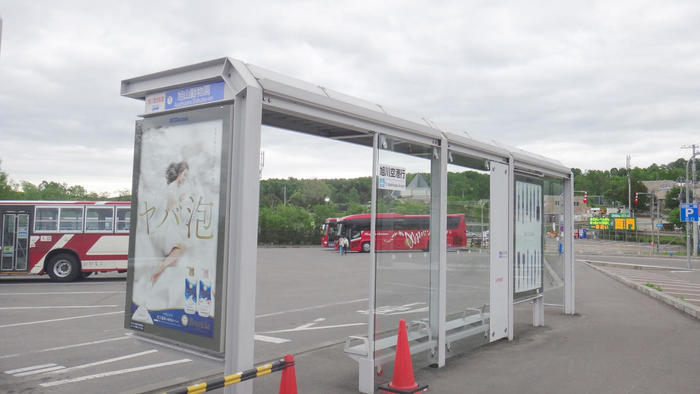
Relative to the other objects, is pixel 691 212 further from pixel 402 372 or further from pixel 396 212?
pixel 402 372

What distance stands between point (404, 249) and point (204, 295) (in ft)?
8.93

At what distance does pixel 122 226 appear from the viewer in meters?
19.2

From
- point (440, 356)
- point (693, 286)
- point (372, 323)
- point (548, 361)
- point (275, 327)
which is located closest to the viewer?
point (372, 323)

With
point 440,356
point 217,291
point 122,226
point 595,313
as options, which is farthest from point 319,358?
point 122,226

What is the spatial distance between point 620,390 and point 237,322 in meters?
4.48

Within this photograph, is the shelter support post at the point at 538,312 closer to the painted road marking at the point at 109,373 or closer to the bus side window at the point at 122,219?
the painted road marking at the point at 109,373

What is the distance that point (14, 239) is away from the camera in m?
18.1

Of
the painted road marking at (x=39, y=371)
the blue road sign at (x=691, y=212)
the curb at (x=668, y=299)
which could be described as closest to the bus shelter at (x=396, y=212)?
the painted road marking at (x=39, y=371)

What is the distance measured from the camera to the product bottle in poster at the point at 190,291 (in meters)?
Answer: 4.57

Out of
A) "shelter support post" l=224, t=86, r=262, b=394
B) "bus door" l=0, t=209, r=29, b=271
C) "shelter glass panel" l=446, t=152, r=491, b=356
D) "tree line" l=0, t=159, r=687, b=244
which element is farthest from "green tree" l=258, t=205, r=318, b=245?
"shelter support post" l=224, t=86, r=262, b=394

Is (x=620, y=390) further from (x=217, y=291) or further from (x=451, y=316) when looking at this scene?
(x=217, y=291)

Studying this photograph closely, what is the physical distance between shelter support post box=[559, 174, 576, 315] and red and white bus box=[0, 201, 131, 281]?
13423mm

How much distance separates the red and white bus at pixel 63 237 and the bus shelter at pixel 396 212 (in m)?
13.3

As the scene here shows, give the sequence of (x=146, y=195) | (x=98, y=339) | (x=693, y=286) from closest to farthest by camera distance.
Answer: (x=146, y=195) → (x=98, y=339) → (x=693, y=286)
